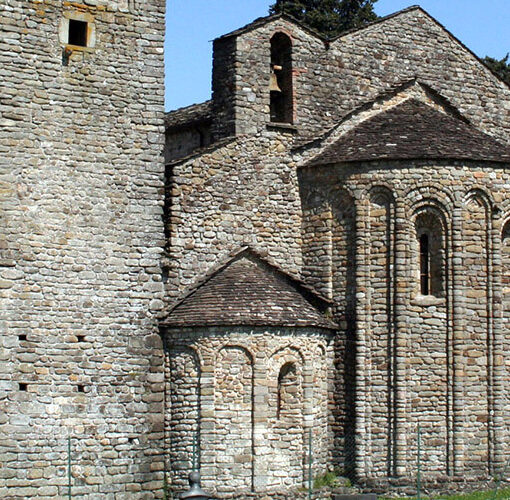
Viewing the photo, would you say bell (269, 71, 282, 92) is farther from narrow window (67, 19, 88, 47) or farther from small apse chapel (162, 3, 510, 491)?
narrow window (67, 19, 88, 47)

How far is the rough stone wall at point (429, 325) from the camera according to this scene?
71.5ft

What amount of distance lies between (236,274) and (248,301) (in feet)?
3.29

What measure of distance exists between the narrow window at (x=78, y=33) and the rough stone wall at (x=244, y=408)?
5.65 meters

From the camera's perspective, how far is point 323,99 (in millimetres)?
24266

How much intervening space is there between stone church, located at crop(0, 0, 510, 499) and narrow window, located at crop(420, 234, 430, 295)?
0.04 m

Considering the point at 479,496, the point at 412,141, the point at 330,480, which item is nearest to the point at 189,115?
the point at 412,141

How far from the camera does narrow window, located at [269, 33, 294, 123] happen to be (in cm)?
2398

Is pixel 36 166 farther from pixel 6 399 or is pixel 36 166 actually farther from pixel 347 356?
pixel 347 356

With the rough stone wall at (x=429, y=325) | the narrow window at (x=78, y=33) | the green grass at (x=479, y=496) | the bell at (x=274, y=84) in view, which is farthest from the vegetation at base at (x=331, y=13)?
the green grass at (x=479, y=496)

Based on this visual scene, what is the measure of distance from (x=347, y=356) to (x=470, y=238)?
3358mm

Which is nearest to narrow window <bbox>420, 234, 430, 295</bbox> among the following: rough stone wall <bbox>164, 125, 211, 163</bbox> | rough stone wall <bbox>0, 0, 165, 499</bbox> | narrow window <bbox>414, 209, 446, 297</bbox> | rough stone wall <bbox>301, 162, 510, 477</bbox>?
narrow window <bbox>414, 209, 446, 297</bbox>

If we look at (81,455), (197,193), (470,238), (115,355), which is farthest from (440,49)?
(81,455)

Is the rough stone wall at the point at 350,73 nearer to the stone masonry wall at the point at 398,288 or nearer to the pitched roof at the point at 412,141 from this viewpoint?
the pitched roof at the point at 412,141

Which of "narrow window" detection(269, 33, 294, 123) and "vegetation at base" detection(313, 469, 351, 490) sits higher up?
"narrow window" detection(269, 33, 294, 123)
